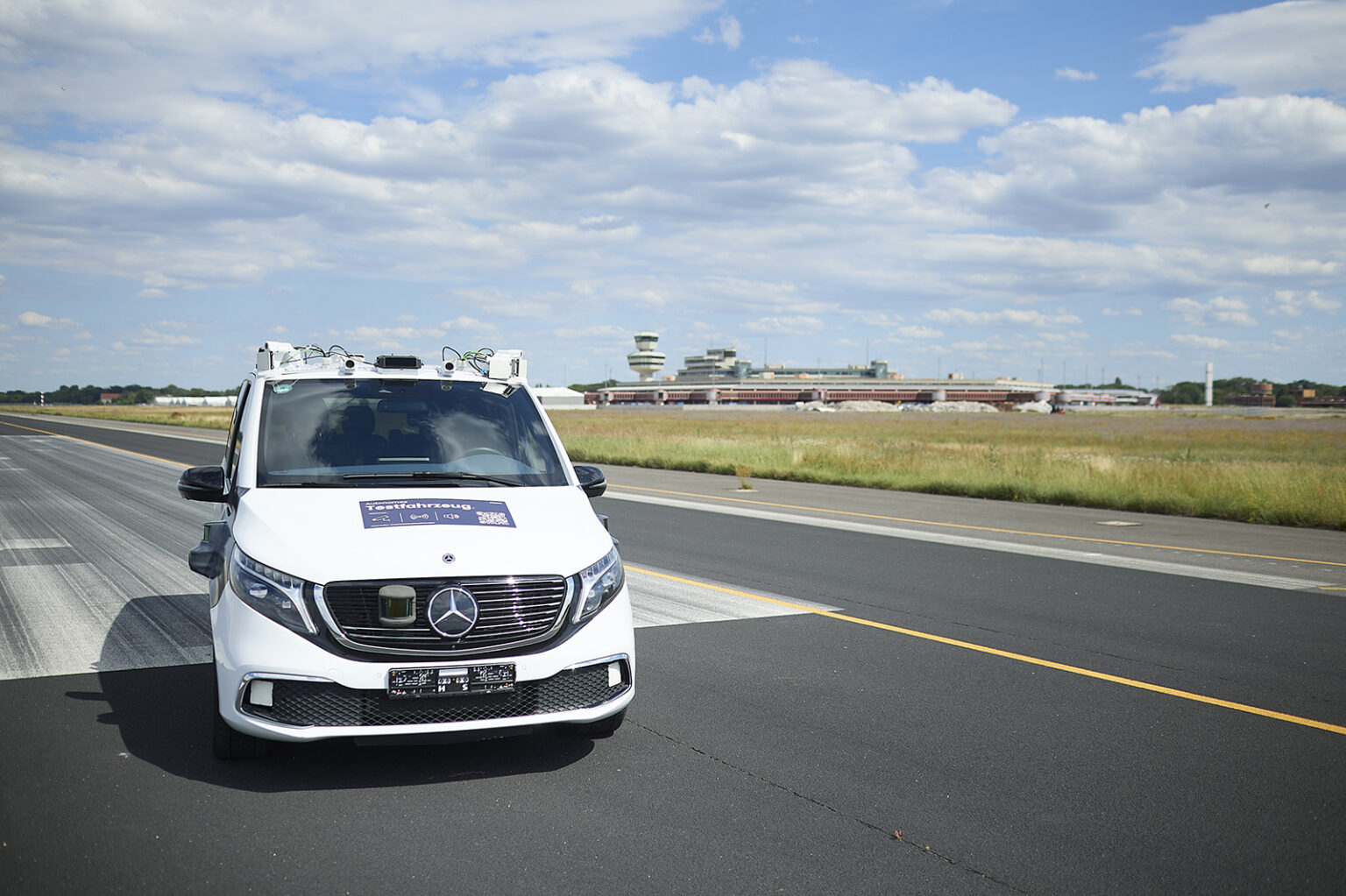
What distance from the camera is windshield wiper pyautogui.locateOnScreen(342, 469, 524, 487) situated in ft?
17.8

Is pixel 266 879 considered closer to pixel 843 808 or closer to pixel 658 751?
pixel 658 751

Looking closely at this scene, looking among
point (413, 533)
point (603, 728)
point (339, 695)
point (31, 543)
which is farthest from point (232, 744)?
point (31, 543)

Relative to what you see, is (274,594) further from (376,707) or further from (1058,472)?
(1058,472)

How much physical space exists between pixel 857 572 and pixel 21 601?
7.82 meters

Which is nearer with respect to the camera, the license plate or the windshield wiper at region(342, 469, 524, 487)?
the license plate

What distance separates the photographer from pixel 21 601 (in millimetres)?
8680

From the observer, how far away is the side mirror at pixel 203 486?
5.45m

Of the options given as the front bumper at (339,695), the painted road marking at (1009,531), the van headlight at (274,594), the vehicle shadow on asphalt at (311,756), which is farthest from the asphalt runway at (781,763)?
the painted road marking at (1009,531)

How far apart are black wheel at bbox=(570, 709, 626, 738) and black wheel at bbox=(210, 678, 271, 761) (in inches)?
57.8

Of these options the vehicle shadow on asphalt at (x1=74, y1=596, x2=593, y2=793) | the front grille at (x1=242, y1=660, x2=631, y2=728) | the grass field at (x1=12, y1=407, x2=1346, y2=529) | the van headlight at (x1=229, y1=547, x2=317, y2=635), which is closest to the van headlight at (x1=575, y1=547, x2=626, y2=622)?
the front grille at (x1=242, y1=660, x2=631, y2=728)

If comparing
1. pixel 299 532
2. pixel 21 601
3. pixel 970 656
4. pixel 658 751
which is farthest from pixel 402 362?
pixel 21 601

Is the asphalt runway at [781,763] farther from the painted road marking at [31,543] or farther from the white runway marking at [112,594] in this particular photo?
the painted road marking at [31,543]

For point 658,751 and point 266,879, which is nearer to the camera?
point 266,879

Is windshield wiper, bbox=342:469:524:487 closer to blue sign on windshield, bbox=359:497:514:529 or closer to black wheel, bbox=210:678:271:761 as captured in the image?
blue sign on windshield, bbox=359:497:514:529
